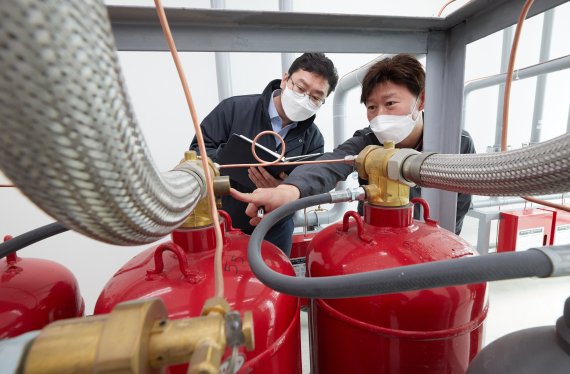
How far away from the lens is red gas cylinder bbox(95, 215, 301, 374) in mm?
375

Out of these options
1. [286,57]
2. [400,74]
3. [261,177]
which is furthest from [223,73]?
[400,74]

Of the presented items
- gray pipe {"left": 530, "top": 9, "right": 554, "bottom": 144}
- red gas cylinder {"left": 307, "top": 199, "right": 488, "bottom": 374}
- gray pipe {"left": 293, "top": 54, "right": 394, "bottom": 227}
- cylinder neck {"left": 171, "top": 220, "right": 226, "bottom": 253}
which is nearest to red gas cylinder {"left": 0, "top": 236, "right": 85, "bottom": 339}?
cylinder neck {"left": 171, "top": 220, "right": 226, "bottom": 253}

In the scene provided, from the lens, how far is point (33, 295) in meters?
0.43

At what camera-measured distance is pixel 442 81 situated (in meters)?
0.68

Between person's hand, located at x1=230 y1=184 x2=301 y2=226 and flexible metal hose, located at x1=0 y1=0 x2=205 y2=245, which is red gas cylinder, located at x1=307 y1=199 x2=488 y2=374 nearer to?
person's hand, located at x1=230 y1=184 x2=301 y2=226

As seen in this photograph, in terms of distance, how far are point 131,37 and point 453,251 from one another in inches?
26.1

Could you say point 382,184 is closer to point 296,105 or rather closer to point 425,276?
point 425,276

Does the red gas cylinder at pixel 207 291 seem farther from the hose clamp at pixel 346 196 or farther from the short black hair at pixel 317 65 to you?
the short black hair at pixel 317 65

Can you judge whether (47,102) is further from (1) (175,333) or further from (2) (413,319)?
(2) (413,319)

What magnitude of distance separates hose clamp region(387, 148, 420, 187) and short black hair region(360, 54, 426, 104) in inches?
14.5

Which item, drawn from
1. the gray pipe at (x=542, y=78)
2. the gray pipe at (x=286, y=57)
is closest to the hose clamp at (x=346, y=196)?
the gray pipe at (x=286, y=57)

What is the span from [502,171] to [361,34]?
1.33ft

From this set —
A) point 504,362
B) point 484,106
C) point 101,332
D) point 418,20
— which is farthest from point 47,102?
point 484,106

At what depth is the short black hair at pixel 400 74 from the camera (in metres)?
0.78
